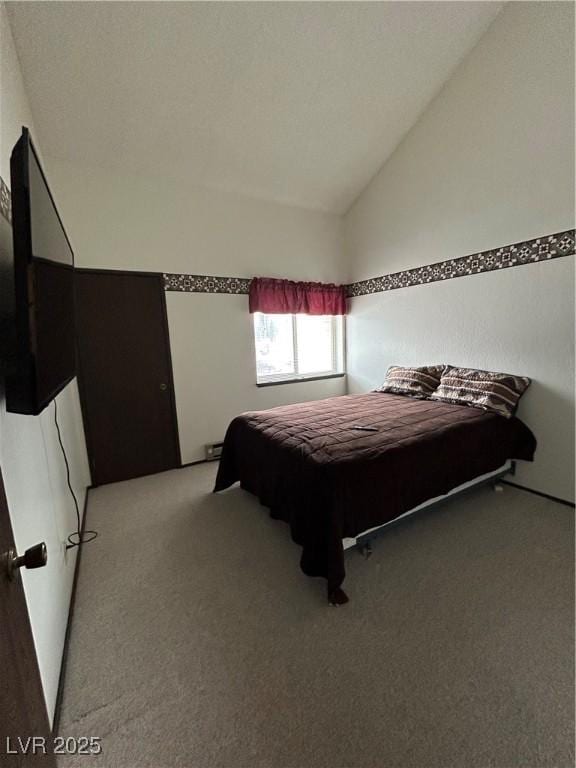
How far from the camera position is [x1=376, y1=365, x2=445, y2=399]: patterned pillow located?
3152 mm

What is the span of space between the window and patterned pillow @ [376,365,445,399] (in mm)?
1099

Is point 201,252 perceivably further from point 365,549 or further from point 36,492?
point 365,549

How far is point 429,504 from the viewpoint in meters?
2.22

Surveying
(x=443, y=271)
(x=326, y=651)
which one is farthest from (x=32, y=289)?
(x=443, y=271)

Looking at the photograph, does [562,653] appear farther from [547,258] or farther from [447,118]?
[447,118]

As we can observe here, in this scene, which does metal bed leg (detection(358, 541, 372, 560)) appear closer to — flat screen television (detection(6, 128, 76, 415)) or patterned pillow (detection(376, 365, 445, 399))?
patterned pillow (detection(376, 365, 445, 399))

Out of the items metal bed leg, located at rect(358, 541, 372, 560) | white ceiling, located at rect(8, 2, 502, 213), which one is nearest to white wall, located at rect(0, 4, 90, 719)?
white ceiling, located at rect(8, 2, 502, 213)

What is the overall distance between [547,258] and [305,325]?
247cm

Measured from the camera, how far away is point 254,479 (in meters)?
2.42

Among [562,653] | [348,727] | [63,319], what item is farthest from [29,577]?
[562,653]

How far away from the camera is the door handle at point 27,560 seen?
2.19ft

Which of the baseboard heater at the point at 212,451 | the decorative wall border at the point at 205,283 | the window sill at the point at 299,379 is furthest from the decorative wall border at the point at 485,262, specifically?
the baseboard heater at the point at 212,451

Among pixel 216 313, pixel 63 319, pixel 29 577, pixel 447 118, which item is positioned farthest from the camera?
pixel 216 313

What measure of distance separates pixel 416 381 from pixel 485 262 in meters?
1.20
